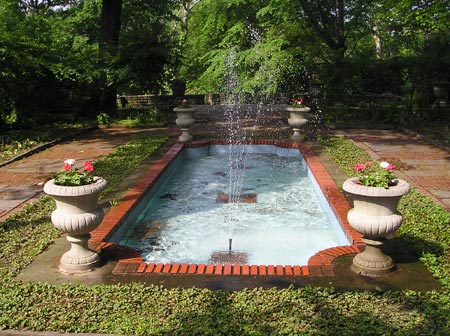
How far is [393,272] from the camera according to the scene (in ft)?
15.6

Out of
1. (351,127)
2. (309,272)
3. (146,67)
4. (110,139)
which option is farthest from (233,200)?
(146,67)

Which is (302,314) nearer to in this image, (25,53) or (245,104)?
(25,53)

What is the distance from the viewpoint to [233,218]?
736cm

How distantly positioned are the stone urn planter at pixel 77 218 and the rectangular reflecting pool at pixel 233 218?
3.42ft

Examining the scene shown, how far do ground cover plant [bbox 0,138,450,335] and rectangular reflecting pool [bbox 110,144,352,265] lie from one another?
1434 mm

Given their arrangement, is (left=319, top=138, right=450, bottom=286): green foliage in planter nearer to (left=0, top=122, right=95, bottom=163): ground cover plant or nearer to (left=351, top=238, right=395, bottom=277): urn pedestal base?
(left=351, top=238, right=395, bottom=277): urn pedestal base

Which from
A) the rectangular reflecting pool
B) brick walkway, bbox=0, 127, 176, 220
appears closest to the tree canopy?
brick walkway, bbox=0, 127, 176, 220

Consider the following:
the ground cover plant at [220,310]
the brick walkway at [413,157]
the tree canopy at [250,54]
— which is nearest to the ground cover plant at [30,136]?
the tree canopy at [250,54]

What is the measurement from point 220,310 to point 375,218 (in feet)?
5.70

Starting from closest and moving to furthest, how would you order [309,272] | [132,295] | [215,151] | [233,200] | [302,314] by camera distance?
[302,314] → [132,295] → [309,272] → [233,200] → [215,151]

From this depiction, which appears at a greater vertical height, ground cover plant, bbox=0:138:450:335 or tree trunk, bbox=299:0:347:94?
tree trunk, bbox=299:0:347:94

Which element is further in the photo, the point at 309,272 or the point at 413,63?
the point at 413,63

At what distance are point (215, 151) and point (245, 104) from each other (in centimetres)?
949

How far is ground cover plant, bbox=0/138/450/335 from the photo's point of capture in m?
3.72
